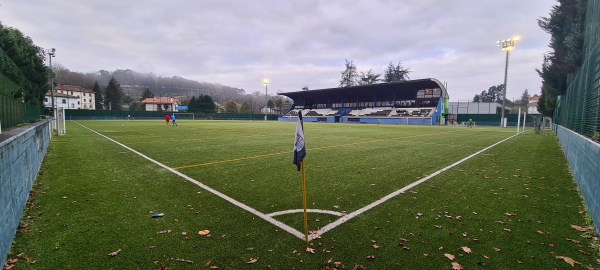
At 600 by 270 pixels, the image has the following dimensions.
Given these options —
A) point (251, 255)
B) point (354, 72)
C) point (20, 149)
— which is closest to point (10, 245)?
point (20, 149)

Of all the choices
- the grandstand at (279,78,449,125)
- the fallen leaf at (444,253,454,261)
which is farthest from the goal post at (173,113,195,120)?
the fallen leaf at (444,253,454,261)

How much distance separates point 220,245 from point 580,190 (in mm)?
7439

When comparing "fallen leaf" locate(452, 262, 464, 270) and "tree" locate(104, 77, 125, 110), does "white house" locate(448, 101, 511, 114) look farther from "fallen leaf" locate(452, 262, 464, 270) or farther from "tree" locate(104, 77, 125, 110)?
"tree" locate(104, 77, 125, 110)

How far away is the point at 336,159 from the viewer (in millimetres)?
10141

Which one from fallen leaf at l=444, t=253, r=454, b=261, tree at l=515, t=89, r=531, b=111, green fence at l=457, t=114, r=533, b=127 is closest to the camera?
fallen leaf at l=444, t=253, r=454, b=261

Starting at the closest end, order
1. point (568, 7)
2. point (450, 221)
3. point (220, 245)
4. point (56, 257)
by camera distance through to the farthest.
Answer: point (56, 257), point (220, 245), point (450, 221), point (568, 7)

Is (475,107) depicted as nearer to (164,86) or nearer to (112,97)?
(112,97)

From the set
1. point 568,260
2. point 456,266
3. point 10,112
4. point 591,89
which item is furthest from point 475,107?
point 10,112

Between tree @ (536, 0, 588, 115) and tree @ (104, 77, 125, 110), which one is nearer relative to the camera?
tree @ (536, 0, 588, 115)

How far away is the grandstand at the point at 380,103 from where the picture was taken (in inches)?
2288

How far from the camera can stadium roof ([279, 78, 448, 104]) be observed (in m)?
59.2

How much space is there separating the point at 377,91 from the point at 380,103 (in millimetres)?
3348

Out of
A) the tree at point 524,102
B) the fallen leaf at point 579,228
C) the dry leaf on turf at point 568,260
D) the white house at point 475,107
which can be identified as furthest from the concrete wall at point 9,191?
the tree at point 524,102

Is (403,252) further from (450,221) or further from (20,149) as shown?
(20,149)
